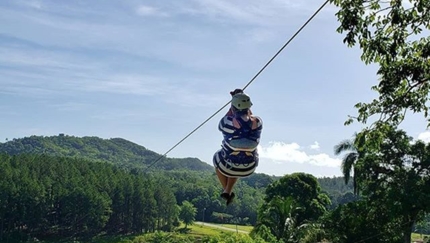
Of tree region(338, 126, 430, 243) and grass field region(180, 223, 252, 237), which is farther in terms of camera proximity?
grass field region(180, 223, 252, 237)

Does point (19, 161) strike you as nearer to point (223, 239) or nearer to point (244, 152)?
point (223, 239)

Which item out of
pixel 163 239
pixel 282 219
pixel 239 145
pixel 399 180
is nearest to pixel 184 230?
pixel 163 239

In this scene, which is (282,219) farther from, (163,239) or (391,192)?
(163,239)

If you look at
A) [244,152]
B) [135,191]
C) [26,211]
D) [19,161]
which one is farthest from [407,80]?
[19,161]

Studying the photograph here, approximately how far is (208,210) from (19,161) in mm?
40898

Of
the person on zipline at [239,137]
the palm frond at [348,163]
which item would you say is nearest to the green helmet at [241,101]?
the person on zipline at [239,137]

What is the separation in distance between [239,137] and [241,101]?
408 mm

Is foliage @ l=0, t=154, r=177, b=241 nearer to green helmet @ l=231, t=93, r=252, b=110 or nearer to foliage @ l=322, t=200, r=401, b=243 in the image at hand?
foliage @ l=322, t=200, r=401, b=243

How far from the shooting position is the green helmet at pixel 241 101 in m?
5.47

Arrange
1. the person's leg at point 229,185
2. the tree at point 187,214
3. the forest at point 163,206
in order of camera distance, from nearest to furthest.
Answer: the person's leg at point 229,185 < the forest at point 163,206 < the tree at point 187,214

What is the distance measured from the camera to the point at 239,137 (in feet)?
17.9

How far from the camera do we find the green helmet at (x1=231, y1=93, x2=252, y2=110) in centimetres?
547

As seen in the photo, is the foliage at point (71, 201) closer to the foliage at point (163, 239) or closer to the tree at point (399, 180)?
the foliage at point (163, 239)

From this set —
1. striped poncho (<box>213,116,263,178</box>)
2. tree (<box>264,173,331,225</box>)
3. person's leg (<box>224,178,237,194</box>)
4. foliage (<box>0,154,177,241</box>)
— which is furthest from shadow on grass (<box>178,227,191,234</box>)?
striped poncho (<box>213,116,263,178</box>)
